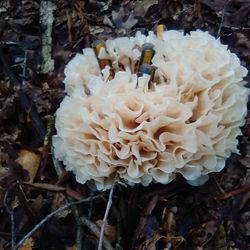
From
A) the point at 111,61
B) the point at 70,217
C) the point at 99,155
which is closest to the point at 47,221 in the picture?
the point at 70,217

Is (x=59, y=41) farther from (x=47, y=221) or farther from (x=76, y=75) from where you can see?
(x=47, y=221)

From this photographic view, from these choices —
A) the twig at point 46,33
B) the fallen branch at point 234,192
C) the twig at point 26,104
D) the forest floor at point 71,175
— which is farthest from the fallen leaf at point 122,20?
the fallen branch at point 234,192

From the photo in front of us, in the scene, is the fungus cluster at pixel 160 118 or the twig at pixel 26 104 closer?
the fungus cluster at pixel 160 118

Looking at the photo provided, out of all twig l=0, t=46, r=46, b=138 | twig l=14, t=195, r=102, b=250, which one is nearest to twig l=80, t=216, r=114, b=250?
twig l=14, t=195, r=102, b=250

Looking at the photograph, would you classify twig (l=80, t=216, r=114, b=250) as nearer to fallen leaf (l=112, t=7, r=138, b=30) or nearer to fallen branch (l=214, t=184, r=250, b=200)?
fallen branch (l=214, t=184, r=250, b=200)

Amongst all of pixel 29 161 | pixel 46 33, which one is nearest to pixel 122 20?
pixel 46 33

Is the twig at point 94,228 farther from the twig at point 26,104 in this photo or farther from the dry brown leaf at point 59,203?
the twig at point 26,104
